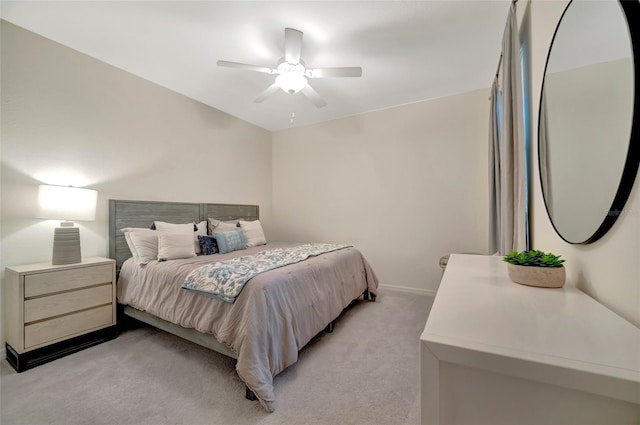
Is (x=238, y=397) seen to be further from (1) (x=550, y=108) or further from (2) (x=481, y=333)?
(1) (x=550, y=108)

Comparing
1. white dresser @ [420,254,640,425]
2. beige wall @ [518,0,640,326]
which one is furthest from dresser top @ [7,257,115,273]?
beige wall @ [518,0,640,326]

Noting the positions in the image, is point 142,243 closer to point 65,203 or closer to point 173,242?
point 173,242

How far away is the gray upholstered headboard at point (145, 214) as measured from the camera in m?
2.62

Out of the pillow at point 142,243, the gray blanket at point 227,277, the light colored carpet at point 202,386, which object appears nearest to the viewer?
the light colored carpet at point 202,386

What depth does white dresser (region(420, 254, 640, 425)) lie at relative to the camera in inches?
19.1

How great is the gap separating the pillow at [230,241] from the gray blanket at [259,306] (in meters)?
0.35

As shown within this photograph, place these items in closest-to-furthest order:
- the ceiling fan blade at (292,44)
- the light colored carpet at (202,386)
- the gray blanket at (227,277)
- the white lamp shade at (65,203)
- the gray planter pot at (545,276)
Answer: the gray planter pot at (545,276) → the light colored carpet at (202,386) → the gray blanket at (227,277) → the ceiling fan blade at (292,44) → the white lamp shade at (65,203)

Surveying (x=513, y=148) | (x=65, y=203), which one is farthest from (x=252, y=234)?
(x=513, y=148)

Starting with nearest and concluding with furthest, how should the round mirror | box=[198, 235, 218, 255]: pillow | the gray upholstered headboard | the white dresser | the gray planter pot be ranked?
1. the white dresser
2. the round mirror
3. the gray planter pot
4. the gray upholstered headboard
5. box=[198, 235, 218, 255]: pillow

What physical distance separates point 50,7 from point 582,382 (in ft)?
11.5

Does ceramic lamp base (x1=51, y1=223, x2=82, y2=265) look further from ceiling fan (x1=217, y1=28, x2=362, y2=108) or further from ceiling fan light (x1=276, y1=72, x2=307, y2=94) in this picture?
ceiling fan light (x1=276, y1=72, x2=307, y2=94)

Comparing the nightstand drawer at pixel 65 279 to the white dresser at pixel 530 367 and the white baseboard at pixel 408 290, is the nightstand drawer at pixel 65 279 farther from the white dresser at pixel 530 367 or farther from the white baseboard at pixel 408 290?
the white baseboard at pixel 408 290

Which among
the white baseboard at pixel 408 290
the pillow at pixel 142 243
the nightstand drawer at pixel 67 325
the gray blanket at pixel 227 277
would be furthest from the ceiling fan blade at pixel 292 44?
the white baseboard at pixel 408 290

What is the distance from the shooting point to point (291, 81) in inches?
88.1
